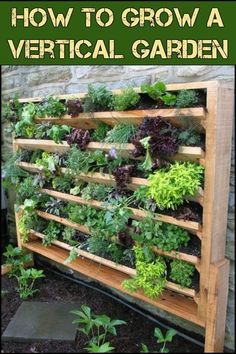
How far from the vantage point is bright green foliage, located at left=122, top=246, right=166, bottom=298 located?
1358 millimetres

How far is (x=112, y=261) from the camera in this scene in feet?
5.13

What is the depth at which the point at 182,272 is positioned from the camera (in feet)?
4.37

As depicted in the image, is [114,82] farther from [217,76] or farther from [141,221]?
[141,221]

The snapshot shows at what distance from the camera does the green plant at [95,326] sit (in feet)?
4.71

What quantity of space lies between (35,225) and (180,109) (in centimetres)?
120

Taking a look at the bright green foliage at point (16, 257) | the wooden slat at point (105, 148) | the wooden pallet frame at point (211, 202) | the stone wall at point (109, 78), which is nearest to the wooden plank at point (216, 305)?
the wooden pallet frame at point (211, 202)

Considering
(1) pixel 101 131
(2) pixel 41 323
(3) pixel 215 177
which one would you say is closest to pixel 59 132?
(1) pixel 101 131

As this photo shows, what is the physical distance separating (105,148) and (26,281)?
0.87m

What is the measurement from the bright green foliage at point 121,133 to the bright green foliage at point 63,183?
41 cm

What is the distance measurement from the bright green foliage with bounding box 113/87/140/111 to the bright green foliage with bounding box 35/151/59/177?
20.8 inches

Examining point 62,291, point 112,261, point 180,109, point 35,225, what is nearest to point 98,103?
point 180,109

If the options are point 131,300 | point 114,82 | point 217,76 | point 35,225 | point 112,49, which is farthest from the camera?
point 35,225

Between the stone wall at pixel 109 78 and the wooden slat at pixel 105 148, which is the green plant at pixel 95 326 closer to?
the stone wall at pixel 109 78

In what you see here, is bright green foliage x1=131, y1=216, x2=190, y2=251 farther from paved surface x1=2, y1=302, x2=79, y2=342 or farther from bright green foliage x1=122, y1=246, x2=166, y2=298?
paved surface x1=2, y1=302, x2=79, y2=342
